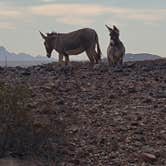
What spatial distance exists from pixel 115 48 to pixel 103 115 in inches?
468

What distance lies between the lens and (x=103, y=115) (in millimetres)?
13055

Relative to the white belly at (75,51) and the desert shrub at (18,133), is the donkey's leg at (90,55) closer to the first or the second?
the white belly at (75,51)

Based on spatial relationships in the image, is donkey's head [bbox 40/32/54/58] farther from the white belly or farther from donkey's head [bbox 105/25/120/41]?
donkey's head [bbox 105/25/120/41]

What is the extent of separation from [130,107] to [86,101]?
113 centimetres

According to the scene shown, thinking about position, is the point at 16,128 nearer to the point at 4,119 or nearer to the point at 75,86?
the point at 4,119

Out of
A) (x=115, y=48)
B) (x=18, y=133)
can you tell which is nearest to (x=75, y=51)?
(x=115, y=48)

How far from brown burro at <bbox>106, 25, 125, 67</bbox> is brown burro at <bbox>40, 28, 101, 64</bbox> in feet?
1.63

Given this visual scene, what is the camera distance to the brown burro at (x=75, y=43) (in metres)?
24.7

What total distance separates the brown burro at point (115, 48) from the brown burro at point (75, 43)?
497mm

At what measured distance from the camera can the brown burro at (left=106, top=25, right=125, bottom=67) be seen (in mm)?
24239


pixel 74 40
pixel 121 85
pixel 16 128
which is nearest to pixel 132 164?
pixel 16 128

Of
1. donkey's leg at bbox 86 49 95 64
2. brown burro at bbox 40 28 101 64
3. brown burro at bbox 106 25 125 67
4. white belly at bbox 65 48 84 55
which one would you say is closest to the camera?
donkey's leg at bbox 86 49 95 64

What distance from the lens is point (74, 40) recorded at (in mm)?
25516

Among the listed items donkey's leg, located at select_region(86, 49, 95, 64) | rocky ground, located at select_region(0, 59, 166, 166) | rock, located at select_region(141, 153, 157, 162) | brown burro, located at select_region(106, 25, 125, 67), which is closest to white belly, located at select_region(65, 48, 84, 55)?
donkey's leg, located at select_region(86, 49, 95, 64)
